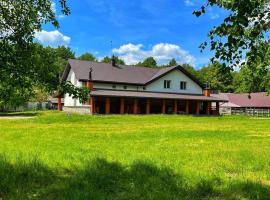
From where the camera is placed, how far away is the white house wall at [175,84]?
159 feet

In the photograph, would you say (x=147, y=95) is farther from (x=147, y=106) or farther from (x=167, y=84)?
(x=167, y=84)

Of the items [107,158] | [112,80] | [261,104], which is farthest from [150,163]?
[261,104]

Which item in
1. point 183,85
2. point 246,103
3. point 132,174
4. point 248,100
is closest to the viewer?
point 132,174

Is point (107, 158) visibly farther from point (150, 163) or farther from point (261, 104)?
point (261, 104)

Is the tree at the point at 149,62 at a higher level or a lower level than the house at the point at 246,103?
higher

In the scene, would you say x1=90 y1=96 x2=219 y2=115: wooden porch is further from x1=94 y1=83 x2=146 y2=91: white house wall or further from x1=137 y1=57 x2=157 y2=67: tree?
x1=137 y1=57 x2=157 y2=67: tree

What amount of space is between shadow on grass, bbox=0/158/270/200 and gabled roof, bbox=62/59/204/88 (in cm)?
3512

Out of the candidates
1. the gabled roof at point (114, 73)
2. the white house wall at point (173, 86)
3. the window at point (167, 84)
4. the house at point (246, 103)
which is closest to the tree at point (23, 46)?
the gabled roof at point (114, 73)

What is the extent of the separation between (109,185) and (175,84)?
140ft

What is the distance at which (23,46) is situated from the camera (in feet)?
22.8

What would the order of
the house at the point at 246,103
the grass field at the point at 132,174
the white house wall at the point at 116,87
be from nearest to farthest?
the grass field at the point at 132,174
the white house wall at the point at 116,87
the house at the point at 246,103

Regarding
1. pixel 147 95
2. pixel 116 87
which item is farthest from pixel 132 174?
pixel 116 87

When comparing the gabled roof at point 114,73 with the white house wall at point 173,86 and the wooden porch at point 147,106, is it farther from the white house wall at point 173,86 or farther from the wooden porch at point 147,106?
the wooden porch at point 147,106

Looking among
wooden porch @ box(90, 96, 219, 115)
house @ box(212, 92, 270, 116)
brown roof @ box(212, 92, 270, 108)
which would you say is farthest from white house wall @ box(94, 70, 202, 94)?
brown roof @ box(212, 92, 270, 108)
